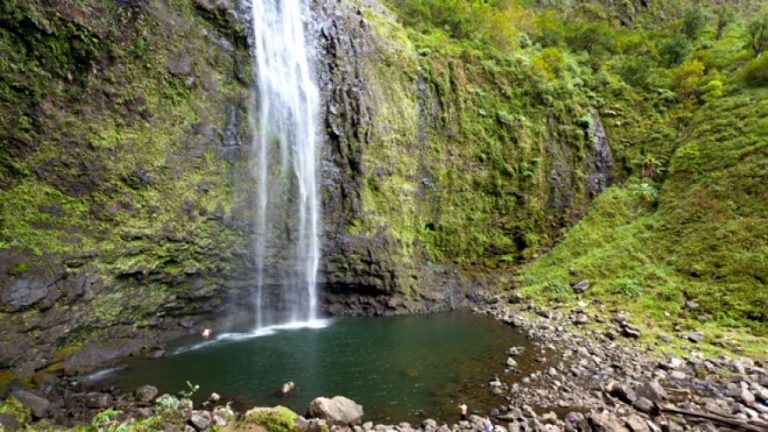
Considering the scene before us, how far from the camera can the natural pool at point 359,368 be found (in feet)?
29.4

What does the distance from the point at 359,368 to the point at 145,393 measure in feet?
17.0

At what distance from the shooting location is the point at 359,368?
1116 centimetres

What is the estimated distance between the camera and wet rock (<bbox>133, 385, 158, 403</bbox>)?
8.83 m

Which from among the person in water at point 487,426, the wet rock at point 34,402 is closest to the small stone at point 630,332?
the person in water at point 487,426

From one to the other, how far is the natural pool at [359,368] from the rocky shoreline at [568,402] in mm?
546

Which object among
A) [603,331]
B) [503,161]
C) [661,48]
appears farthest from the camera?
[661,48]

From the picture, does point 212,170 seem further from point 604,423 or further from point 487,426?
point 604,423

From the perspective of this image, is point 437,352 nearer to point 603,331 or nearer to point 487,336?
point 487,336

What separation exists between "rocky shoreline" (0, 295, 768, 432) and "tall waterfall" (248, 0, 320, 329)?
7561 millimetres

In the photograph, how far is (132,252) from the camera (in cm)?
1195

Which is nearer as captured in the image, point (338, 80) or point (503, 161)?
point (338, 80)

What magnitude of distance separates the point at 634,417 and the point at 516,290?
12.1 metres

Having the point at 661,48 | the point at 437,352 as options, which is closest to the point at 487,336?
the point at 437,352

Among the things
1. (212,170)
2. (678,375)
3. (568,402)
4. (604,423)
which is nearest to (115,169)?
(212,170)
